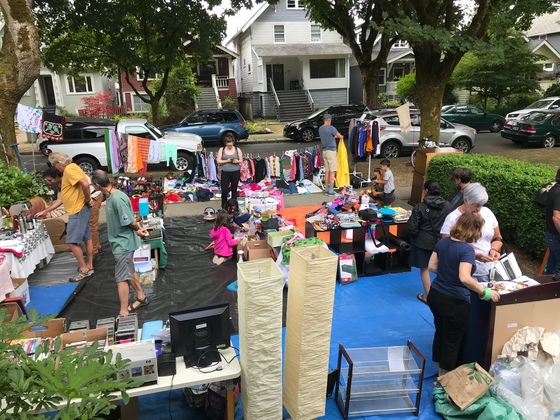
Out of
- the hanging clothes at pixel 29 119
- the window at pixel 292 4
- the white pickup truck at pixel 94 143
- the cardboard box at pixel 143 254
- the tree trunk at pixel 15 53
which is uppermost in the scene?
the window at pixel 292 4

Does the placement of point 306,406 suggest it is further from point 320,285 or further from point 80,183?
point 80,183

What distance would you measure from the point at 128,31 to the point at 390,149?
11407 mm

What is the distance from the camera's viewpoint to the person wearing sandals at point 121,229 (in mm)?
4973

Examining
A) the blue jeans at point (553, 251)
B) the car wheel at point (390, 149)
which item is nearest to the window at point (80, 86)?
the car wheel at point (390, 149)

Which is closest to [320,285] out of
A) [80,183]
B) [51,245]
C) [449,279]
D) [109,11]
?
[449,279]

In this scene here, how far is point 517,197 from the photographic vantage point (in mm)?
6863

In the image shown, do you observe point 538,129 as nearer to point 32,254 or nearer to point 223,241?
point 223,241

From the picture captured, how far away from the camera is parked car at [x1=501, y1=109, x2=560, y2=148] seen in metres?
16.3

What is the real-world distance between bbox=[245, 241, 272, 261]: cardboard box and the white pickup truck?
242 inches

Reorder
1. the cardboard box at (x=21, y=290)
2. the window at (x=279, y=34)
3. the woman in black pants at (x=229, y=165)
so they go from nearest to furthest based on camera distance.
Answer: the cardboard box at (x=21, y=290)
the woman in black pants at (x=229, y=165)
the window at (x=279, y=34)

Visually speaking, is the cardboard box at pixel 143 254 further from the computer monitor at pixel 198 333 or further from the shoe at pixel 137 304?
the computer monitor at pixel 198 333

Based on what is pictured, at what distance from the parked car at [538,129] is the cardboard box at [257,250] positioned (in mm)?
14306

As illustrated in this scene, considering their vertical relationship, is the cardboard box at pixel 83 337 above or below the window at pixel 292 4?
below

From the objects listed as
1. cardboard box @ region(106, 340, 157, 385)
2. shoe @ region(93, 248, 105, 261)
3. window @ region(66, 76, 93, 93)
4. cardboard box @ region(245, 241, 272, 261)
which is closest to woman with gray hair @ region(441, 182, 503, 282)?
cardboard box @ region(245, 241, 272, 261)
